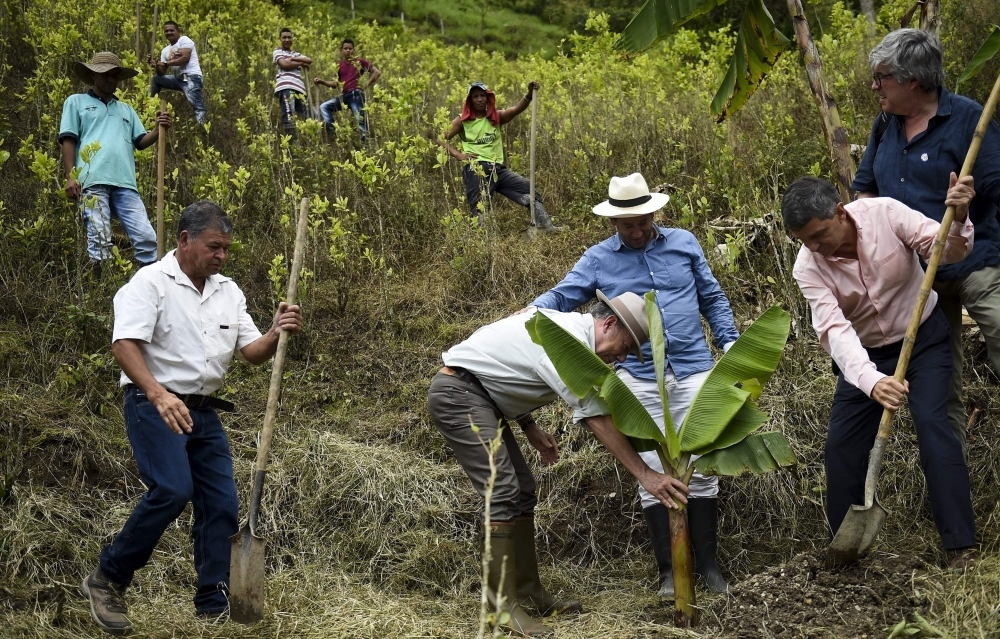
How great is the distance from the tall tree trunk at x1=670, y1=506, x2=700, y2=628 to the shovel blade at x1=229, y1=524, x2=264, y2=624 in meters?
1.85

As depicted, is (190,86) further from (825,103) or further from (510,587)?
(510,587)

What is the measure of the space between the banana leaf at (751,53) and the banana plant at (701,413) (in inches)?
95.0

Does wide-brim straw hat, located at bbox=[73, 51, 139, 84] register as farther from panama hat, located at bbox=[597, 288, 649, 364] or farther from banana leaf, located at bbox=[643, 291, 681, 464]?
banana leaf, located at bbox=[643, 291, 681, 464]

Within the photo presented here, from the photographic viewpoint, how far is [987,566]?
3.99 m

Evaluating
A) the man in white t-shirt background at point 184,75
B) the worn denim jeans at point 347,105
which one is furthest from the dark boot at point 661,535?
the man in white t-shirt background at point 184,75

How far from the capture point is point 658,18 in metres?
5.89

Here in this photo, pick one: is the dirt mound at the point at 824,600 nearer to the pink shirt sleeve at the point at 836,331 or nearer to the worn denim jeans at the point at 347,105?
the pink shirt sleeve at the point at 836,331

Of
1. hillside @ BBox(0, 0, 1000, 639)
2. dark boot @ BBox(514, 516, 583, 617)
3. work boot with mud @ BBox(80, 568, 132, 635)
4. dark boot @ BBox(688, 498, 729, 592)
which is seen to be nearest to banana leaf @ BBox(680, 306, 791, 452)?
hillside @ BBox(0, 0, 1000, 639)

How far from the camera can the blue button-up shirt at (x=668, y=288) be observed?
4.95 m

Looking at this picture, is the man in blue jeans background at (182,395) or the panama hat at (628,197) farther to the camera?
the panama hat at (628,197)

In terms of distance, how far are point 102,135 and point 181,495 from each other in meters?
4.17

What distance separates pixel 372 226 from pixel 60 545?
446cm

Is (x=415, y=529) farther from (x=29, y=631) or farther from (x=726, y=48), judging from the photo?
(x=726, y=48)

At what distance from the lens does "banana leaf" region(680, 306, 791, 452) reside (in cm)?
412
